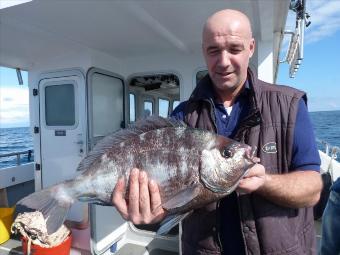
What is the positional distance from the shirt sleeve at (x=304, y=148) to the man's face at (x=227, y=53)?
0.42 metres

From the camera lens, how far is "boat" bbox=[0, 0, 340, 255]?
141 inches

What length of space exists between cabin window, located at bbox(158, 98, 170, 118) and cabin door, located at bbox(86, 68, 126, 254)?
198cm

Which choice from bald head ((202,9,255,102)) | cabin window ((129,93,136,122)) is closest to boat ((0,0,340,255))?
cabin window ((129,93,136,122))

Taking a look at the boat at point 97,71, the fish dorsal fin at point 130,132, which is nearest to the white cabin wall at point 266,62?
the boat at point 97,71

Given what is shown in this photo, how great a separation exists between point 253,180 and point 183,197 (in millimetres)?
361

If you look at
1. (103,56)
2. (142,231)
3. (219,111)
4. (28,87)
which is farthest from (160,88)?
(219,111)

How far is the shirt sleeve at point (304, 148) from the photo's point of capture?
1606 millimetres

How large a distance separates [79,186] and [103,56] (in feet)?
11.5

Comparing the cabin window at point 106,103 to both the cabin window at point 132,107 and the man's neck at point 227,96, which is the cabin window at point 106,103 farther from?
the man's neck at point 227,96

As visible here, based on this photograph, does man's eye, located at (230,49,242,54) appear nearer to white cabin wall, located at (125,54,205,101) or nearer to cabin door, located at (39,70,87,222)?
white cabin wall, located at (125,54,205,101)

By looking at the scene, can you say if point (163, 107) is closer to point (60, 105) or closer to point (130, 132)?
point (60, 105)

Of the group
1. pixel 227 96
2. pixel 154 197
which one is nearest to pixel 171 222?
pixel 154 197

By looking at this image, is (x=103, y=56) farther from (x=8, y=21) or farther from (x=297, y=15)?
(x=297, y=15)

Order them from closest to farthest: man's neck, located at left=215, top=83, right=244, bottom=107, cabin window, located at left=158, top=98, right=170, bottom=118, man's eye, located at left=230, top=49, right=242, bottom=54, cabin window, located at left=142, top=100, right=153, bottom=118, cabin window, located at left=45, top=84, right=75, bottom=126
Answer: man's eye, located at left=230, top=49, right=242, bottom=54 < man's neck, located at left=215, top=83, right=244, bottom=107 < cabin window, located at left=45, top=84, right=75, bottom=126 < cabin window, located at left=142, top=100, right=153, bottom=118 < cabin window, located at left=158, top=98, right=170, bottom=118
